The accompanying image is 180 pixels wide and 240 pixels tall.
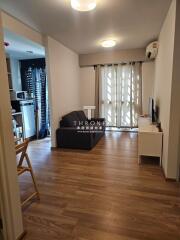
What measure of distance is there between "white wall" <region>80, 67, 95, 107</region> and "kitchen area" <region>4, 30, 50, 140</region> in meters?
1.27

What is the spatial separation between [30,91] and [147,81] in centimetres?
383

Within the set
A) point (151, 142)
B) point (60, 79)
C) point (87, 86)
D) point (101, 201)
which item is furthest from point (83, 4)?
point (87, 86)

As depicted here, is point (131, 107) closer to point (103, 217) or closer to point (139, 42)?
point (139, 42)

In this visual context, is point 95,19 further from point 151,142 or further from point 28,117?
point 28,117

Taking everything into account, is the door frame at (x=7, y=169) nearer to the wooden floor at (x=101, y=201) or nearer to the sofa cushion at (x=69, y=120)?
the wooden floor at (x=101, y=201)

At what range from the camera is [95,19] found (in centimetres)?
299

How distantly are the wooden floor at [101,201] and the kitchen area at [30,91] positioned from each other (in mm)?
1899

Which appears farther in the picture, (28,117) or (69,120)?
(28,117)

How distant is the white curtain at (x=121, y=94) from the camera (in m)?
5.44

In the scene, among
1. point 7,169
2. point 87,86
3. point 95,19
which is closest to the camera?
point 7,169

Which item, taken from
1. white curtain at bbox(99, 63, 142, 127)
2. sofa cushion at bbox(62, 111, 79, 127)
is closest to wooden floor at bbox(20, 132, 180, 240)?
sofa cushion at bbox(62, 111, 79, 127)

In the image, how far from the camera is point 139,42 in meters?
4.57

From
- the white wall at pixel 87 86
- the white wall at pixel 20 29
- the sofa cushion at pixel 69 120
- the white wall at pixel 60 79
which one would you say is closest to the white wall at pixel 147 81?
the white wall at pixel 87 86

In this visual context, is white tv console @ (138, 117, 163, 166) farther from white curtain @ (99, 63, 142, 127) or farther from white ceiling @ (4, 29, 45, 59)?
white ceiling @ (4, 29, 45, 59)
